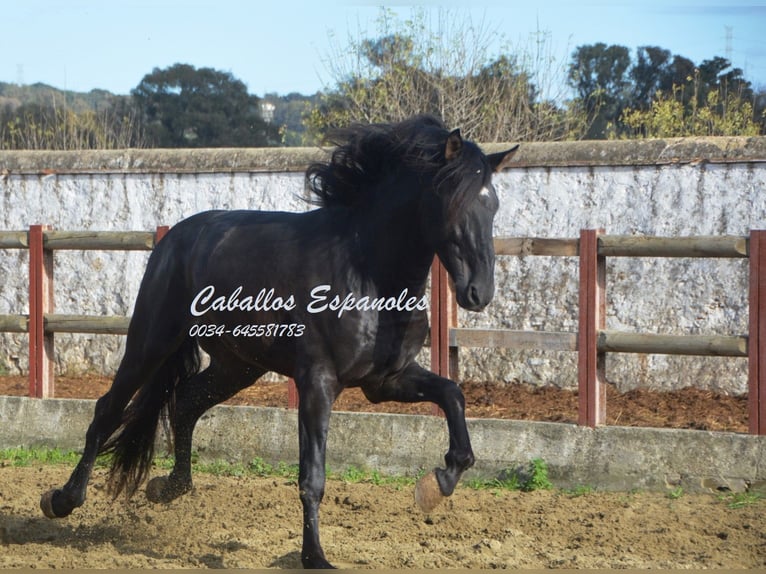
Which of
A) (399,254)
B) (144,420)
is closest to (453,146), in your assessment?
(399,254)

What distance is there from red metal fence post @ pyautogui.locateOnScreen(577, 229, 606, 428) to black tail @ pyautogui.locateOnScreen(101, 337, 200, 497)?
2.50 meters

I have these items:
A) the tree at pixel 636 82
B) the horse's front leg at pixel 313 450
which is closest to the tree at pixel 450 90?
the tree at pixel 636 82

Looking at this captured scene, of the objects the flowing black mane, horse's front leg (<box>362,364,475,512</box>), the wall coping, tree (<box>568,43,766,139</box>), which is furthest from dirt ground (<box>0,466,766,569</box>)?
tree (<box>568,43,766,139</box>)

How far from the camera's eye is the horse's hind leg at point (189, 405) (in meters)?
5.75

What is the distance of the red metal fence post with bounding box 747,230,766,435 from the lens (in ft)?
19.7

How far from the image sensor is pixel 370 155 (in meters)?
5.02

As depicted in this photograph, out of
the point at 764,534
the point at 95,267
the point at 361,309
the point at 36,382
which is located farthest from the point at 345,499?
the point at 95,267

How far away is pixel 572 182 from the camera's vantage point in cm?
841

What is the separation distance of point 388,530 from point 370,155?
203cm

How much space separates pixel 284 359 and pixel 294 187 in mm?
4314

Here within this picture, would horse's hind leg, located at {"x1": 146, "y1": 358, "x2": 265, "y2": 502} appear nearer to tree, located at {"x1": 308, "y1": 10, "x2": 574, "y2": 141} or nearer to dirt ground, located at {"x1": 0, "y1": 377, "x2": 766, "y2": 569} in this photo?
dirt ground, located at {"x1": 0, "y1": 377, "x2": 766, "y2": 569}

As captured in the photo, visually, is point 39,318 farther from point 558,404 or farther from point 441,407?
point 441,407

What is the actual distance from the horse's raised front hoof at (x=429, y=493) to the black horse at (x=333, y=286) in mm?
25

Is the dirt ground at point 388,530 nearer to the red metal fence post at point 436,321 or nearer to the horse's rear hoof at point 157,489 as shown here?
the horse's rear hoof at point 157,489
